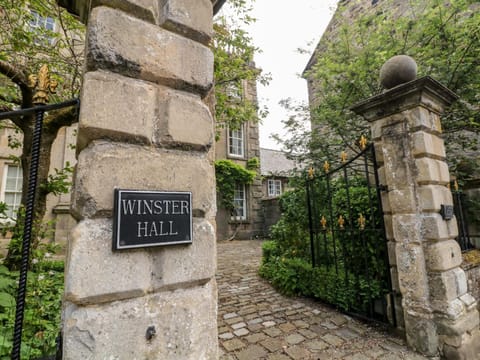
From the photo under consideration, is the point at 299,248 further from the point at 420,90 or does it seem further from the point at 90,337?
the point at 90,337

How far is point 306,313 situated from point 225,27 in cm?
594

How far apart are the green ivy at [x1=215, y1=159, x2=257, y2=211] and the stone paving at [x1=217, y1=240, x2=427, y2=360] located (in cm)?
842

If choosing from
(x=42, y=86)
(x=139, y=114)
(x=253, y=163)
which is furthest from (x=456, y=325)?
(x=253, y=163)

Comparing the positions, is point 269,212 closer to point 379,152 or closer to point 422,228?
point 379,152

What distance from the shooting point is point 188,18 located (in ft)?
4.51

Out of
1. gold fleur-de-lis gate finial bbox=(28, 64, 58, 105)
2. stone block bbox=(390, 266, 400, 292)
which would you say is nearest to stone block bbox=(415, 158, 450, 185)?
stone block bbox=(390, 266, 400, 292)

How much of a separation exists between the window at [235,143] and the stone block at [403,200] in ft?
37.1

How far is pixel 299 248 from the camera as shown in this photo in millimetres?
5383

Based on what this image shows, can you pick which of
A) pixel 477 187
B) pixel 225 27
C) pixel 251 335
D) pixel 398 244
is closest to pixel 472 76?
pixel 477 187

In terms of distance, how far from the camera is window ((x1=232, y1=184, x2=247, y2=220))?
13.4 m

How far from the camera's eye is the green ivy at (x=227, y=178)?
12883 millimetres

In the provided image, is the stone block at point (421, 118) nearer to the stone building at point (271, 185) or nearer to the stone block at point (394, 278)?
the stone block at point (394, 278)

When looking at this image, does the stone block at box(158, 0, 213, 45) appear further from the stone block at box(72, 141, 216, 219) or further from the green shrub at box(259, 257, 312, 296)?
the green shrub at box(259, 257, 312, 296)

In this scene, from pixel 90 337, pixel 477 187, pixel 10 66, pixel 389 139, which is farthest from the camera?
pixel 477 187
